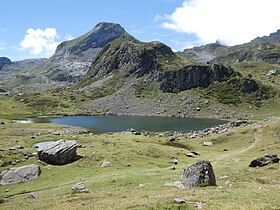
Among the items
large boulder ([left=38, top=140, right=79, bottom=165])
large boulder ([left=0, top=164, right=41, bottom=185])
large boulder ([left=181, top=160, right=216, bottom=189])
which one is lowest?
large boulder ([left=0, top=164, right=41, bottom=185])

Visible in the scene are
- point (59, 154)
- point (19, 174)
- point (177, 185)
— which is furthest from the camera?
point (59, 154)

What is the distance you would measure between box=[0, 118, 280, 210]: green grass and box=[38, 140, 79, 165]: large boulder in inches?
89.4

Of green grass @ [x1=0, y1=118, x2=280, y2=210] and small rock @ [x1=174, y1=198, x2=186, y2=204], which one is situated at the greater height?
small rock @ [x1=174, y1=198, x2=186, y2=204]

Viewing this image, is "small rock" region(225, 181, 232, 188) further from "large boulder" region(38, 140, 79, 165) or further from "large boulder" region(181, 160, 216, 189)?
"large boulder" region(38, 140, 79, 165)

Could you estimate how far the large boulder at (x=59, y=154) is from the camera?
71.9 meters

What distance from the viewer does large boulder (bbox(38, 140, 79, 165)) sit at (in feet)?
236

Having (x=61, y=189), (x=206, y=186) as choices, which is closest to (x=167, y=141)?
(x=61, y=189)

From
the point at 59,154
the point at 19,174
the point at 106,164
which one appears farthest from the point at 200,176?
the point at 59,154

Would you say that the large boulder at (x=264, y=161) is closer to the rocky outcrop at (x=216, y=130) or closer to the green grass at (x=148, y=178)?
the green grass at (x=148, y=178)

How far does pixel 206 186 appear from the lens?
139 ft

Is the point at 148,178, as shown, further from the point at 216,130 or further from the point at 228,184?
the point at 216,130

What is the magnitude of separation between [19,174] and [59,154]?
9.46m

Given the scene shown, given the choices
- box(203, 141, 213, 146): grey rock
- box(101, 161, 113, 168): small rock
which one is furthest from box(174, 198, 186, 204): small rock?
box(203, 141, 213, 146): grey rock

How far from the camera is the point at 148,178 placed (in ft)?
177
